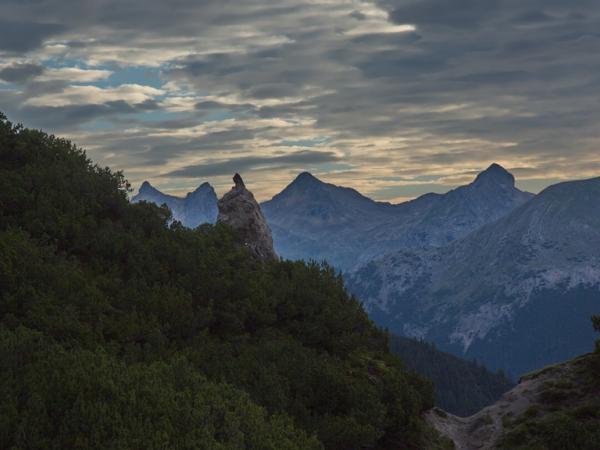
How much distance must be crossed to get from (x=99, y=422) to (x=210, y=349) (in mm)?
10889

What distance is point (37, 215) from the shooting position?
30672mm

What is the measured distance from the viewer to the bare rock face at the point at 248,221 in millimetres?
45344

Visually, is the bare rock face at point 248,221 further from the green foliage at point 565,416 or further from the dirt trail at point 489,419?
the green foliage at point 565,416

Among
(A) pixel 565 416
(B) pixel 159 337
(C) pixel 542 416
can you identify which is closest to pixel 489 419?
(C) pixel 542 416

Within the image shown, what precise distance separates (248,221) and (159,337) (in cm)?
2142

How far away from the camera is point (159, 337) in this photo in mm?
25547

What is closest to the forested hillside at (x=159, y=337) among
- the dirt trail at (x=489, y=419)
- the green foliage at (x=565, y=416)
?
the dirt trail at (x=489, y=419)

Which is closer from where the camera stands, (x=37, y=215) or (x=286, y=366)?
(x=286, y=366)

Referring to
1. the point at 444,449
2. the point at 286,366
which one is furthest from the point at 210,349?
the point at 444,449

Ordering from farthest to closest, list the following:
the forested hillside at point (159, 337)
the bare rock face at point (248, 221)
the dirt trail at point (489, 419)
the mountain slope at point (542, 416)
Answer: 1. the bare rock face at point (248, 221)
2. the dirt trail at point (489, 419)
3. the mountain slope at point (542, 416)
4. the forested hillside at point (159, 337)

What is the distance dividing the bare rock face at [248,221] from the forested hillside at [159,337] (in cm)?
280

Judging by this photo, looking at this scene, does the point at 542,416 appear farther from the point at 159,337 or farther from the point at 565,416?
the point at 159,337

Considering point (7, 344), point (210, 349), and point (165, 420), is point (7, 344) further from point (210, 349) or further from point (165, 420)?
point (210, 349)

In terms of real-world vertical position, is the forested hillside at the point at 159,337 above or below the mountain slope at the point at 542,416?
above
